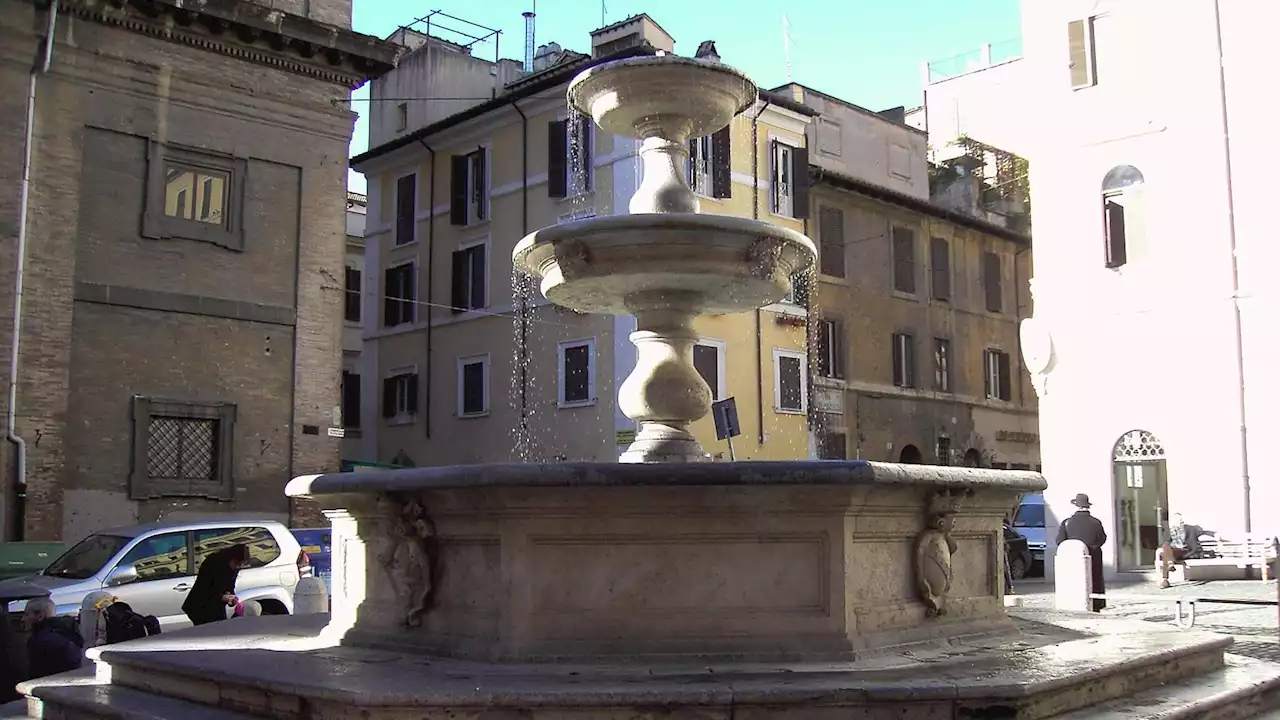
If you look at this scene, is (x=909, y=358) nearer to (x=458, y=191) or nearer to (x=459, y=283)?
(x=459, y=283)

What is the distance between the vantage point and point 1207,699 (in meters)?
6.08

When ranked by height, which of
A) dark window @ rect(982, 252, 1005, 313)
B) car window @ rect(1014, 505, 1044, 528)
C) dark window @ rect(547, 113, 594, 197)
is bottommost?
car window @ rect(1014, 505, 1044, 528)

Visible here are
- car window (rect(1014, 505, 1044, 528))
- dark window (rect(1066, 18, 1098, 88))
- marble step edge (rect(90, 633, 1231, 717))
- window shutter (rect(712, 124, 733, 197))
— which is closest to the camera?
marble step edge (rect(90, 633, 1231, 717))

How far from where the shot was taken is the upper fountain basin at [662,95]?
28.3 feet

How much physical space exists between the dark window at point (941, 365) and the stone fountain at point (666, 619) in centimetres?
2778

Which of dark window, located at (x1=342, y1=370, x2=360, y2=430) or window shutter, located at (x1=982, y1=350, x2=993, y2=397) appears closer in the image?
dark window, located at (x1=342, y1=370, x2=360, y2=430)

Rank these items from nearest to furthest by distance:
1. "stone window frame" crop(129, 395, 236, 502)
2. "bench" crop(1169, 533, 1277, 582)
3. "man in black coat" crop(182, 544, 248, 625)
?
1. "man in black coat" crop(182, 544, 248, 625)
2. "bench" crop(1169, 533, 1277, 582)
3. "stone window frame" crop(129, 395, 236, 502)

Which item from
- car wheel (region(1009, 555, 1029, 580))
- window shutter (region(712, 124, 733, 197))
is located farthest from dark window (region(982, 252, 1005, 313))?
car wheel (region(1009, 555, 1029, 580))

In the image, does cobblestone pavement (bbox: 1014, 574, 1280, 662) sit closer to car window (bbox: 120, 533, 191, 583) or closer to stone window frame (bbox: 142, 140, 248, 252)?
car window (bbox: 120, 533, 191, 583)

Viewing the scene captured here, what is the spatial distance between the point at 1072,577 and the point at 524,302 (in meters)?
18.3

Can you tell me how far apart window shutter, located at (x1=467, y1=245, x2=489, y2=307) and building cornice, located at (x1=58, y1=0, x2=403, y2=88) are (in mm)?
7792

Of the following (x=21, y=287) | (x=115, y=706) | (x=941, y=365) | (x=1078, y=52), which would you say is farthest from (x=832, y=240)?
(x=115, y=706)

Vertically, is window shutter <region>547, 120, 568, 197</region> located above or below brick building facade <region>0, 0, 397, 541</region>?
above

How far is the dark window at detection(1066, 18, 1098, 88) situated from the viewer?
2138 centimetres
